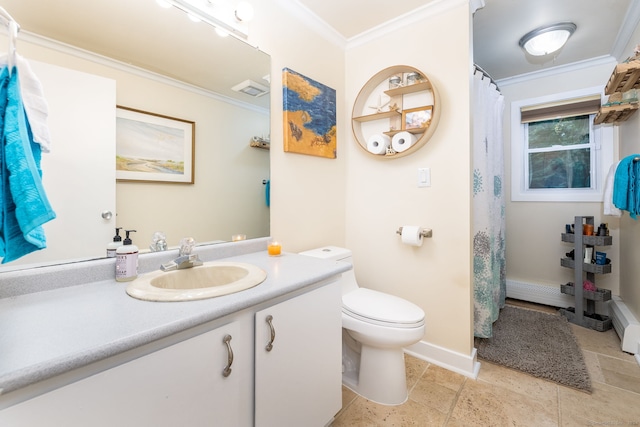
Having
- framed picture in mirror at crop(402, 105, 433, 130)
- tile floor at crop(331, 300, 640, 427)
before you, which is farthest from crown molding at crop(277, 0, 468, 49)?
tile floor at crop(331, 300, 640, 427)

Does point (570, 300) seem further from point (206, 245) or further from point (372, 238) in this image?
point (206, 245)

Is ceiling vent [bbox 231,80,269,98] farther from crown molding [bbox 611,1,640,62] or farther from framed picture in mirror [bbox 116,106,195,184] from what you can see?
crown molding [bbox 611,1,640,62]

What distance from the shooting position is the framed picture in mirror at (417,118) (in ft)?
5.85

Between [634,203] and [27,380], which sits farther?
[634,203]

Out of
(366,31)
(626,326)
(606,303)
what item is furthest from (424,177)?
(606,303)

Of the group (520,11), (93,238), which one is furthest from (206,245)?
(520,11)

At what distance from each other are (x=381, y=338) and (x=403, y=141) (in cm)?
122

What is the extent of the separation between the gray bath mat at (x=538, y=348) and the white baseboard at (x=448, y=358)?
248 millimetres

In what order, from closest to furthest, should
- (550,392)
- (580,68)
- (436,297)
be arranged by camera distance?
(550,392)
(436,297)
(580,68)

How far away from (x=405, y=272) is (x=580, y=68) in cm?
264

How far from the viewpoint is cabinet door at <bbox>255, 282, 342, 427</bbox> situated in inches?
37.4

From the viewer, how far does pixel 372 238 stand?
2.13 metres

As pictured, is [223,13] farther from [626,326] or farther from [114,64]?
[626,326]

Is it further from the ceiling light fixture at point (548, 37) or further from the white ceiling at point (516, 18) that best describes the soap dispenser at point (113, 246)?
the ceiling light fixture at point (548, 37)
